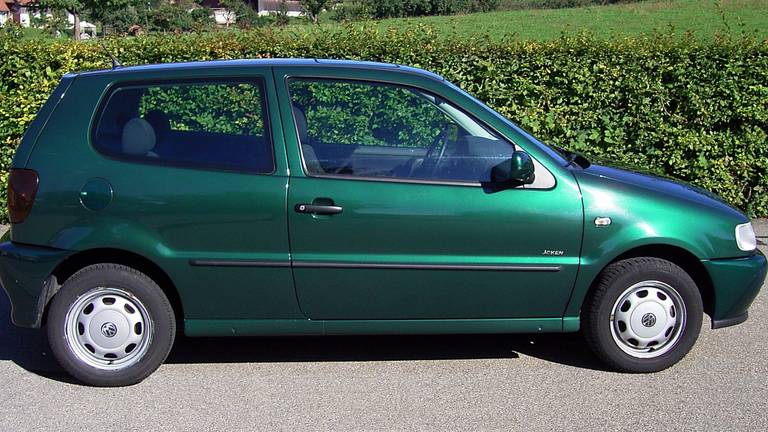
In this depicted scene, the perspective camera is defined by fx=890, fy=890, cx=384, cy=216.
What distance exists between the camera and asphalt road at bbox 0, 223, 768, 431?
4344mm

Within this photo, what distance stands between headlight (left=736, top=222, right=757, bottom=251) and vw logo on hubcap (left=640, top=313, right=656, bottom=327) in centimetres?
64

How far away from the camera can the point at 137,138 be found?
4.75 metres

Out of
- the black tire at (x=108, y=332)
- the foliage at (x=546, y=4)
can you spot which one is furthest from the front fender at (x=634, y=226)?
the foliage at (x=546, y=4)

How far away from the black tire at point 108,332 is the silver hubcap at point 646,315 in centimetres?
242

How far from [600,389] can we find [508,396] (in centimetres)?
51

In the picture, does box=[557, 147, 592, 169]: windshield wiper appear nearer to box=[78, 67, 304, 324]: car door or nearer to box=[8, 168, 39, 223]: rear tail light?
box=[78, 67, 304, 324]: car door

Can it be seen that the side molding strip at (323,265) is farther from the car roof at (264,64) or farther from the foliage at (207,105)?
the car roof at (264,64)

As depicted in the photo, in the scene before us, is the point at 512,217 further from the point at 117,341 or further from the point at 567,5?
the point at 567,5

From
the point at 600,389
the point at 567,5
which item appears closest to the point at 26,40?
the point at 600,389

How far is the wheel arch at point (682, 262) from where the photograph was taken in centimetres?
482

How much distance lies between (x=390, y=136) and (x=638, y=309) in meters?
1.64

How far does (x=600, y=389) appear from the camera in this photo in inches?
186

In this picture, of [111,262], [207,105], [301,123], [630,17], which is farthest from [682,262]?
[630,17]

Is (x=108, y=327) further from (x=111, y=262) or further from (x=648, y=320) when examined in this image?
(x=648, y=320)
